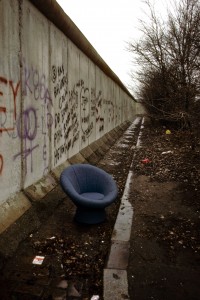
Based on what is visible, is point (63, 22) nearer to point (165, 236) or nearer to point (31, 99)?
point (31, 99)

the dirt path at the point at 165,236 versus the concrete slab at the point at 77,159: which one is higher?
the concrete slab at the point at 77,159

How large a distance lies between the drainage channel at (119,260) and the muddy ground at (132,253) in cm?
7

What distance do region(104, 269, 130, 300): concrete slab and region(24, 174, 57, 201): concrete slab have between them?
6.71 ft

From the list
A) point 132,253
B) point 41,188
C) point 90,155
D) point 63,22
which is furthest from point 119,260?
point 90,155

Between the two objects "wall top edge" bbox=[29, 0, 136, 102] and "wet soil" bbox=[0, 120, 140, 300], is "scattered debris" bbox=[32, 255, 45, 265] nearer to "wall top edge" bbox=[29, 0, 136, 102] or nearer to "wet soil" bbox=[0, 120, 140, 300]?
"wet soil" bbox=[0, 120, 140, 300]

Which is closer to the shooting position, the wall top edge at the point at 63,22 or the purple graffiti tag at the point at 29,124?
the purple graffiti tag at the point at 29,124

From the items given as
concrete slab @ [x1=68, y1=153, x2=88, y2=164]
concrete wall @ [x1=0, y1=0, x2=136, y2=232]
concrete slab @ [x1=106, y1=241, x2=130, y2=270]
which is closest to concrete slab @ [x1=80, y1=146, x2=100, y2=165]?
concrete slab @ [x1=68, y1=153, x2=88, y2=164]

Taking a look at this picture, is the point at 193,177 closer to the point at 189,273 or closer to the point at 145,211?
the point at 145,211

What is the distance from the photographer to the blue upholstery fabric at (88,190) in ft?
15.5

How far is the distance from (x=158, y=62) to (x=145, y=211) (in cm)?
1314

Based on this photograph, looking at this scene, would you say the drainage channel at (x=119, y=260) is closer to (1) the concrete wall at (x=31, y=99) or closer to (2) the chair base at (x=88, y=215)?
(2) the chair base at (x=88, y=215)

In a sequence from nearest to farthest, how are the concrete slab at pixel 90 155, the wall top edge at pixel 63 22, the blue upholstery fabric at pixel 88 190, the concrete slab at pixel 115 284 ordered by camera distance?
the concrete slab at pixel 115 284, the blue upholstery fabric at pixel 88 190, the wall top edge at pixel 63 22, the concrete slab at pixel 90 155

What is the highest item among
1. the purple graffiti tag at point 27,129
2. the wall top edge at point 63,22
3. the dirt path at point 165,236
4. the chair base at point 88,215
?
the wall top edge at point 63,22

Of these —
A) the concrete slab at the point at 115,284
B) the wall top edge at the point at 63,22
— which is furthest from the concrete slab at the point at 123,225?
the wall top edge at the point at 63,22
